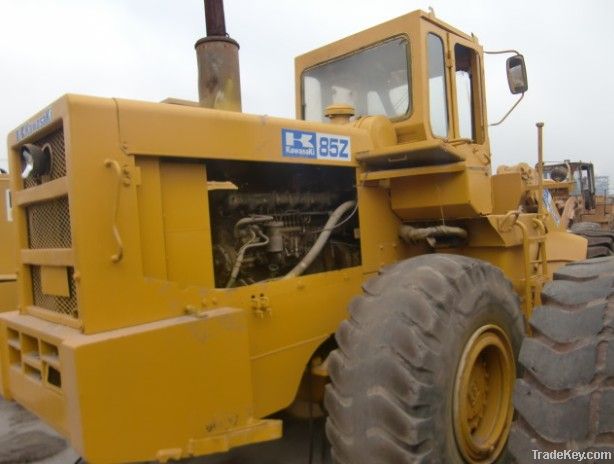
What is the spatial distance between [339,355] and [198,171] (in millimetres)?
1192

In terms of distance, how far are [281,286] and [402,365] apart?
2.83 ft

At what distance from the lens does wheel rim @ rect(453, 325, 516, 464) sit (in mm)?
2855

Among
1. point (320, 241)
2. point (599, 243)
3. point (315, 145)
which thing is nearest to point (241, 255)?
point (320, 241)

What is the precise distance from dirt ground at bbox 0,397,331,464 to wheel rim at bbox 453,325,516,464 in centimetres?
107

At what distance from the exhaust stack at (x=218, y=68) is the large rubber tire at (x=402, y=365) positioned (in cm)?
172

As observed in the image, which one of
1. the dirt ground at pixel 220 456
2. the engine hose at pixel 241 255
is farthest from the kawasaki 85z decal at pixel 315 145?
the dirt ground at pixel 220 456

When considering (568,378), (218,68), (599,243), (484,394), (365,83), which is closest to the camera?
(568,378)

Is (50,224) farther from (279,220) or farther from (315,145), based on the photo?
(315,145)

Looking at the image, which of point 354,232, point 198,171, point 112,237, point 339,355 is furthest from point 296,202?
point 112,237

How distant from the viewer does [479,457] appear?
3.01m

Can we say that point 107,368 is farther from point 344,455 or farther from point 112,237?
point 344,455

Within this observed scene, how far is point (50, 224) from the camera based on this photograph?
2.83 m

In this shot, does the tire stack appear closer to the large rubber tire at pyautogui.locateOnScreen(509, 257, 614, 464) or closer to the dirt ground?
the dirt ground

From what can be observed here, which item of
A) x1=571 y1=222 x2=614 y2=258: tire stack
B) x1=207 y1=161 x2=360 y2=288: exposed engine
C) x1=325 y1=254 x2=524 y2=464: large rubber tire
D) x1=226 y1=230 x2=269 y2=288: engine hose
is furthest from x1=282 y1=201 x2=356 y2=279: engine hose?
x1=571 y1=222 x2=614 y2=258: tire stack
